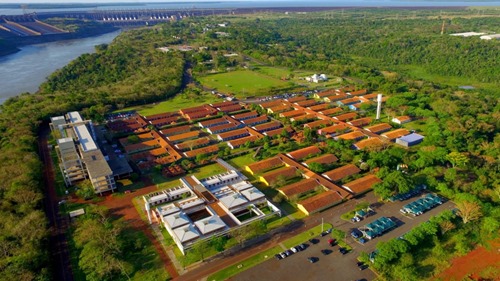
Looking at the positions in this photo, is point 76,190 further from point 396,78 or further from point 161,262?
point 396,78

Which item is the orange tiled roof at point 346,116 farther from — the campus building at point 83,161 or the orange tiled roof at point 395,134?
the campus building at point 83,161

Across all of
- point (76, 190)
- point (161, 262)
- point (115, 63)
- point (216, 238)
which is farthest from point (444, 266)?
point (115, 63)

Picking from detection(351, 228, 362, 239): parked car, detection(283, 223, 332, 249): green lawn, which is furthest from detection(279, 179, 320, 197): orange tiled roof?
detection(351, 228, 362, 239): parked car

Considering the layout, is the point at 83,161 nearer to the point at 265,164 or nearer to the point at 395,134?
the point at 265,164

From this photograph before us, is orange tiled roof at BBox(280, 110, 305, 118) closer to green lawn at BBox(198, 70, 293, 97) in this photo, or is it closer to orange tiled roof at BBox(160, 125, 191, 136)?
green lawn at BBox(198, 70, 293, 97)

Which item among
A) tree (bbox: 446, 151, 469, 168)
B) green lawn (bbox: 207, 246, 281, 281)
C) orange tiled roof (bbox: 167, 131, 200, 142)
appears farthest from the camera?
orange tiled roof (bbox: 167, 131, 200, 142)

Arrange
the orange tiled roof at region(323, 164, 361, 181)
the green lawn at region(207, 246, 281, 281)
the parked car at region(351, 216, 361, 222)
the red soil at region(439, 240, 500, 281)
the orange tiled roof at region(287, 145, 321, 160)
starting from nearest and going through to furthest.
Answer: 1. the red soil at region(439, 240, 500, 281)
2. the green lawn at region(207, 246, 281, 281)
3. the parked car at region(351, 216, 361, 222)
4. the orange tiled roof at region(323, 164, 361, 181)
5. the orange tiled roof at region(287, 145, 321, 160)
